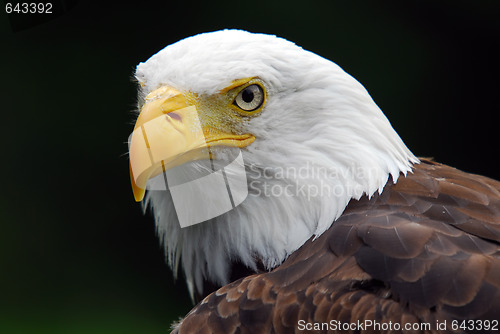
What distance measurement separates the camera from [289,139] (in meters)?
2.36

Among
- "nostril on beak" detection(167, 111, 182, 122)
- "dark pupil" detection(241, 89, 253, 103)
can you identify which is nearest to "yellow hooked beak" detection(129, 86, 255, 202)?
"nostril on beak" detection(167, 111, 182, 122)

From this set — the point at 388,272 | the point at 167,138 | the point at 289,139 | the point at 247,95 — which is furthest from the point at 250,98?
the point at 388,272

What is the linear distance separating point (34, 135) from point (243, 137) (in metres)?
3.09

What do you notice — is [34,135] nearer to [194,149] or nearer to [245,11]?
[245,11]

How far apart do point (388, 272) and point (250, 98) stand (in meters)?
0.74

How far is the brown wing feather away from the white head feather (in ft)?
0.30

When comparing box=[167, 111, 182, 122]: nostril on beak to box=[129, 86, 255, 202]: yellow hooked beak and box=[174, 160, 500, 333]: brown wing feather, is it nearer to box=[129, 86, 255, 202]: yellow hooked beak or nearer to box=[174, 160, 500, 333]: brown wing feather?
box=[129, 86, 255, 202]: yellow hooked beak

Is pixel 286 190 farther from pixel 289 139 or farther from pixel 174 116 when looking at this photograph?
pixel 174 116

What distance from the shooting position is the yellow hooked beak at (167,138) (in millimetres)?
2182

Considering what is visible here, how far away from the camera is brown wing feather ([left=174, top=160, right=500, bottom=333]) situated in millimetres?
1879

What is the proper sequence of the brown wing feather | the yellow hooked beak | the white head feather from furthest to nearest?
1. the white head feather
2. the yellow hooked beak
3. the brown wing feather

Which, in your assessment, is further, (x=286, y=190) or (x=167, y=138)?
(x=286, y=190)

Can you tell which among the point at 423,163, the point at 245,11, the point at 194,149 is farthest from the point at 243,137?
the point at 245,11

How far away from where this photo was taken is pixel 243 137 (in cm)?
235
